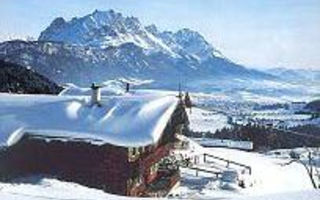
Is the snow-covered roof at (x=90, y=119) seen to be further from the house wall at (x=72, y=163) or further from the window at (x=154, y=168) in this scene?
the window at (x=154, y=168)

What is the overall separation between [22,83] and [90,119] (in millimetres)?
22417

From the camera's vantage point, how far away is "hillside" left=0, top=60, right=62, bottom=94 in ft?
131

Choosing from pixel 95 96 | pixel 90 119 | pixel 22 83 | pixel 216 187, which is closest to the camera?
pixel 90 119

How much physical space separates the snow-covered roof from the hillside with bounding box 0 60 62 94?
1808cm

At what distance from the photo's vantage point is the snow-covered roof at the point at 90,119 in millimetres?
19609

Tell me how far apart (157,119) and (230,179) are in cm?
1021

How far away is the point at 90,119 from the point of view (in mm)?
20328

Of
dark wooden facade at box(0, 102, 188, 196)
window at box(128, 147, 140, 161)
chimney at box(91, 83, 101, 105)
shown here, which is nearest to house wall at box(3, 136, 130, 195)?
dark wooden facade at box(0, 102, 188, 196)

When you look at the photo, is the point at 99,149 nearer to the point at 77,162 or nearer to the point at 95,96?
the point at 77,162

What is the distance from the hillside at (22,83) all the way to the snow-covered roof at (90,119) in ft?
59.3

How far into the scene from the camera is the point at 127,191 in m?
21.6

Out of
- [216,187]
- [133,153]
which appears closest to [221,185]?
[216,187]

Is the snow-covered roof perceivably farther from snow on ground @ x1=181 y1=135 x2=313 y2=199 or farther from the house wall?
snow on ground @ x1=181 y1=135 x2=313 y2=199

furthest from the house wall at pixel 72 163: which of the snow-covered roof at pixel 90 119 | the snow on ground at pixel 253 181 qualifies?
the snow on ground at pixel 253 181
